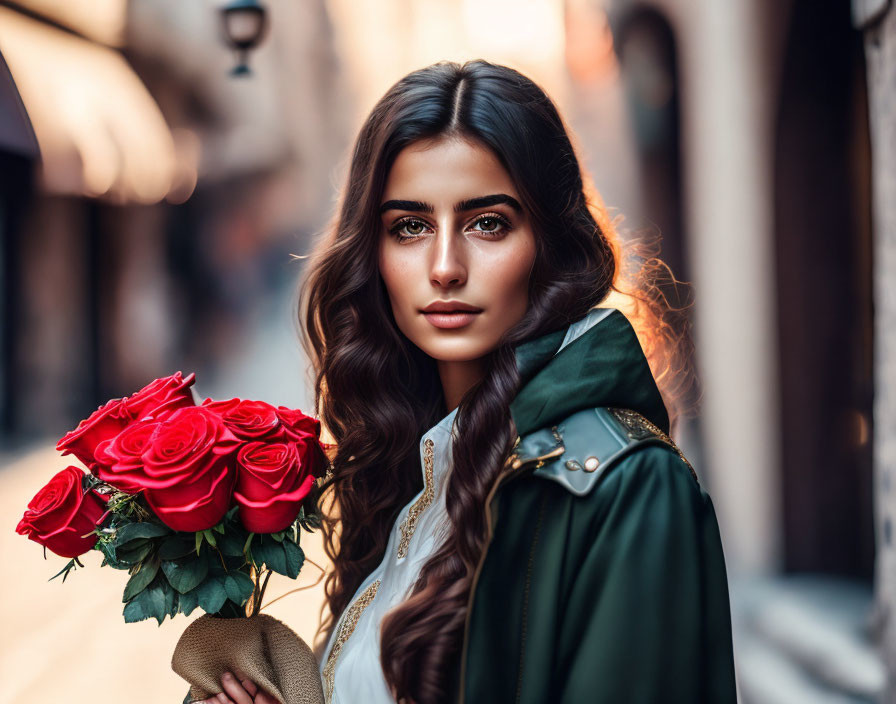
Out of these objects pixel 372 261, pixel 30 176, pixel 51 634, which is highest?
pixel 30 176

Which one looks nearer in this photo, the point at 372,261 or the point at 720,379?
the point at 372,261

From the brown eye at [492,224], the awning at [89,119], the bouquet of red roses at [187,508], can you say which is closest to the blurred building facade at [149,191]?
the awning at [89,119]

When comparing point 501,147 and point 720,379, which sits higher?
point 501,147

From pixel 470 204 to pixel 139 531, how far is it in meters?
0.76


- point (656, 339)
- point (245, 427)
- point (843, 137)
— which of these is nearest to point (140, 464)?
point (245, 427)

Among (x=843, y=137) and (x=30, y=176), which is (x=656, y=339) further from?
(x=30, y=176)

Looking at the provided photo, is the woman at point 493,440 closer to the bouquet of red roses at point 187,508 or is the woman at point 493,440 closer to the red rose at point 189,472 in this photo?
the bouquet of red roses at point 187,508

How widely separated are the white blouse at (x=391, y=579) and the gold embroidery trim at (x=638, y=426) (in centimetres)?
16

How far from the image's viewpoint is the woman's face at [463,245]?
1.33 meters

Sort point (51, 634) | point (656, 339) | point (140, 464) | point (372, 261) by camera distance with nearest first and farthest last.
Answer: point (140, 464)
point (372, 261)
point (656, 339)
point (51, 634)

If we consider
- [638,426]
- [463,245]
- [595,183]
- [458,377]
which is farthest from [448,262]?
[595,183]

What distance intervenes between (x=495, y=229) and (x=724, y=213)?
264 cm

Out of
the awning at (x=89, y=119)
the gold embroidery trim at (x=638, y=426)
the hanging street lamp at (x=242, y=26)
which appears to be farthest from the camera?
the hanging street lamp at (x=242, y=26)

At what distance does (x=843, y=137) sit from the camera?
3.57 m
